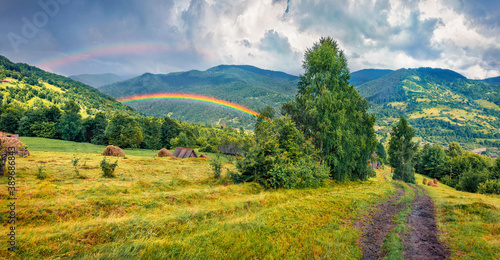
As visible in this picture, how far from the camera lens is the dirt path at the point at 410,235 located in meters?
7.51

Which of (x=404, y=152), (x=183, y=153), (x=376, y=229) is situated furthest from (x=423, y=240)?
(x=183, y=153)

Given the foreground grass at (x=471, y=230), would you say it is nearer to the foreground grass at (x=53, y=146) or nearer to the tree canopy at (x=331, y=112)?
the tree canopy at (x=331, y=112)

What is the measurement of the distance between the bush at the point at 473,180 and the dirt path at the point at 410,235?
175 ft

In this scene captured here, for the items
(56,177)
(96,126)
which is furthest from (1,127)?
(56,177)

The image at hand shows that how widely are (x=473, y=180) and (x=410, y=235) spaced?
204ft

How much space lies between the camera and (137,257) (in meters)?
5.86

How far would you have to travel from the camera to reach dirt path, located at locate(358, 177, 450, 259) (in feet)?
24.6

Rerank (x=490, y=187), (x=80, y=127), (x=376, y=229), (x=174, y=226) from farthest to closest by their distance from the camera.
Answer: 1. (x=80, y=127)
2. (x=490, y=187)
3. (x=376, y=229)
4. (x=174, y=226)

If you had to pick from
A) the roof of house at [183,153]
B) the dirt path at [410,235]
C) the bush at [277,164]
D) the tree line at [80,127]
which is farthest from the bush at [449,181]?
the roof of house at [183,153]

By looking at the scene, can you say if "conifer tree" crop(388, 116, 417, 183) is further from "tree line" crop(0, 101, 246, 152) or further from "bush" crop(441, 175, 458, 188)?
"tree line" crop(0, 101, 246, 152)

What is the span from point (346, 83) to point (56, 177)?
108ft

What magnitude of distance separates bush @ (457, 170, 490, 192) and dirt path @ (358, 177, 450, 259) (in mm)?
53356

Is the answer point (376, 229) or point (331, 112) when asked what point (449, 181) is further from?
point (376, 229)

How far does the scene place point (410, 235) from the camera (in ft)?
30.2
